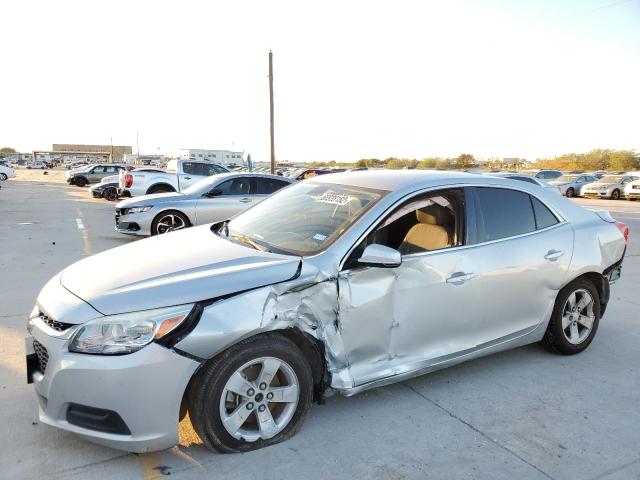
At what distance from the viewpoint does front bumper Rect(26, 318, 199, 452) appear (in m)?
2.42

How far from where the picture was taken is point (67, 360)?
8.09 feet

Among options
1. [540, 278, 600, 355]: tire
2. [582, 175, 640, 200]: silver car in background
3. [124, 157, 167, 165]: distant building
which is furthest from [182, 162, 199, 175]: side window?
[124, 157, 167, 165]: distant building

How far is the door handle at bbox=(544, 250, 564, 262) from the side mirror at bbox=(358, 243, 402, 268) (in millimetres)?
1640

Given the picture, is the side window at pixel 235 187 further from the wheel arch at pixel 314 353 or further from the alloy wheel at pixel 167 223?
the wheel arch at pixel 314 353

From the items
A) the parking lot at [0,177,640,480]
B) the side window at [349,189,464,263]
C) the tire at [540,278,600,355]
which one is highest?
the side window at [349,189,464,263]

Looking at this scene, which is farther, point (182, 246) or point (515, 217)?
point (515, 217)

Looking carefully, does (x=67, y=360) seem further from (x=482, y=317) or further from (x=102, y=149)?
(x=102, y=149)

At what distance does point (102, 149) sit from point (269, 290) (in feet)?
607

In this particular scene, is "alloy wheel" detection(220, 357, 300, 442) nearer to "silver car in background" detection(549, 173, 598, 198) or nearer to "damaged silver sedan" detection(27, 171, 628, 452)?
"damaged silver sedan" detection(27, 171, 628, 452)

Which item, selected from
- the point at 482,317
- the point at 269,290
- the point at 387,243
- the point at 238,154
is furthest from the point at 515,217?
the point at 238,154

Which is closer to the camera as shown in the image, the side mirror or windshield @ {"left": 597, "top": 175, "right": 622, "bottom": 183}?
the side mirror

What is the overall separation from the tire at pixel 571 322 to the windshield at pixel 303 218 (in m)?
1.96

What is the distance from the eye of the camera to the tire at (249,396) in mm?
2609

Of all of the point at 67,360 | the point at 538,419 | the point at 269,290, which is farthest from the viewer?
Result: the point at 538,419
